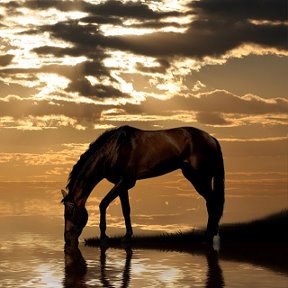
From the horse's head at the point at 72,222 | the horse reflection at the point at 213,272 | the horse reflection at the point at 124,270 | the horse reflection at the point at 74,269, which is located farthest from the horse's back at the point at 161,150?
the horse reflection at the point at 213,272

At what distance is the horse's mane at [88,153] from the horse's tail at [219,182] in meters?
2.46

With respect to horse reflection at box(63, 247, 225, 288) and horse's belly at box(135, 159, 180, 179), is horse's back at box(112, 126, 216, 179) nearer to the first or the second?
horse's belly at box(135, 159, 180, 179)

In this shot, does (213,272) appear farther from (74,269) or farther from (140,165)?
(140,165)

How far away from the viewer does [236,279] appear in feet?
38.1

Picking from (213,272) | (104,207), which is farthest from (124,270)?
(104,207)

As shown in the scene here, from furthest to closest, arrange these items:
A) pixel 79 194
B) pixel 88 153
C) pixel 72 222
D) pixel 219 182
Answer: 1. pixel 219 182
2. pixel 88 153
3. pixel 79 194
4. pixel 72 222

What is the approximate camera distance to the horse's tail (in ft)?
58.1

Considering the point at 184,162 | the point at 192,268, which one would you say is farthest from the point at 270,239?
the point at 192,268

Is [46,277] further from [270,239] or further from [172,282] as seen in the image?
[270,239]

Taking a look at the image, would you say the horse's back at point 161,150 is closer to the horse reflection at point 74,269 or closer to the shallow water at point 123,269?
the shallow water at point 123,269

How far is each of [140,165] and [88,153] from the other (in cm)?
126

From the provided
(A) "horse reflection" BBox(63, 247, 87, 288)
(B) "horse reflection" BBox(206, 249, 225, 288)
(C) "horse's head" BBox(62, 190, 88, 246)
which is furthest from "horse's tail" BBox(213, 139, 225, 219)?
(A) "horse reflection" BBox(63, 247, 87, 288)

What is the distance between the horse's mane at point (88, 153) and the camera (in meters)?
17.0

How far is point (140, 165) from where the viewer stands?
58.2ft
